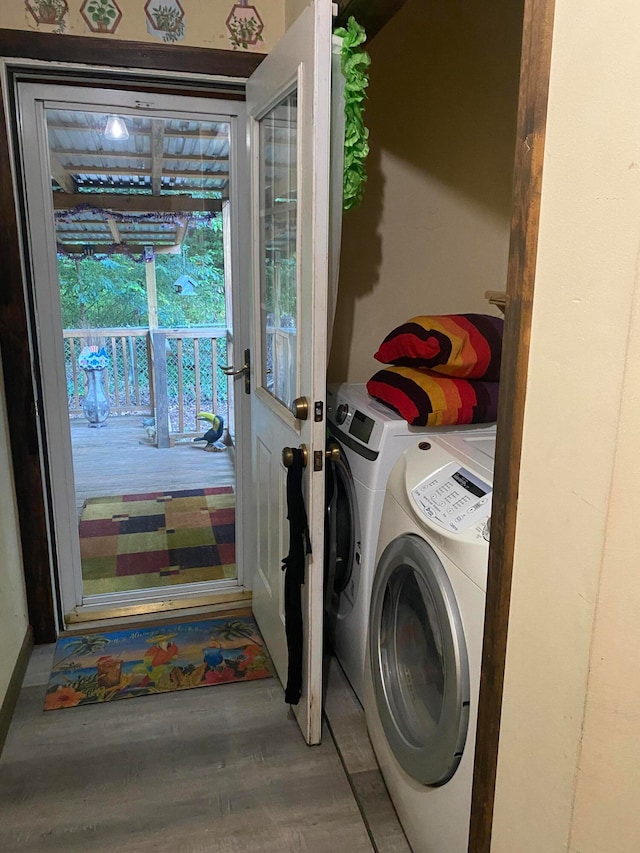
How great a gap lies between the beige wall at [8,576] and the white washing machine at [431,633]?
1137mm

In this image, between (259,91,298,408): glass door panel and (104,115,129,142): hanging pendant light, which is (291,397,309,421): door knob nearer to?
(259,91,298,408): glass door panel

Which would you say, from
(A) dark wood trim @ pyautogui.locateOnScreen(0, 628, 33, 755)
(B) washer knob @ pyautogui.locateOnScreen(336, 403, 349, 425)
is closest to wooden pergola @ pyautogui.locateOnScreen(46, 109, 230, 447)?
(B) washer knob @ pyautogui.locateOnScreen(336, 403, 349, 425)

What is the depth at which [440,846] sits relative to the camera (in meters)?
1.42

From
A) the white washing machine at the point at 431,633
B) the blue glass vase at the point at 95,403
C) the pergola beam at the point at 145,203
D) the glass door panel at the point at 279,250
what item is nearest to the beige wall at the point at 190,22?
the glass door panel at the point at 279,250

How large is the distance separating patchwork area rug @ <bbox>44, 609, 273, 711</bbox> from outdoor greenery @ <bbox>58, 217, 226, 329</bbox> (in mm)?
1537

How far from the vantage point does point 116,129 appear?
2.60 metres

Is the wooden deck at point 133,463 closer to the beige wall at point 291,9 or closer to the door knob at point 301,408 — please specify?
the door knob at point 301,408

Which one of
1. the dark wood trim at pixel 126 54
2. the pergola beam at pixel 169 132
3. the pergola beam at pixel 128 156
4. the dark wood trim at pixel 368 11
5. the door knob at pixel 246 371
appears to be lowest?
the door knob at pixel 246 371

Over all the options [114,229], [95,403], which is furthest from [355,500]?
[95,403]

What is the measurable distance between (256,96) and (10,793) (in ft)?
7.04

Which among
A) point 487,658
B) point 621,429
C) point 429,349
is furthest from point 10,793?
point 621,429

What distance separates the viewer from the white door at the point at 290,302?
155 centimetres

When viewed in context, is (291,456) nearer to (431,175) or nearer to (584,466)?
(584,466)

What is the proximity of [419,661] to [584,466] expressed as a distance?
0.88 meters
